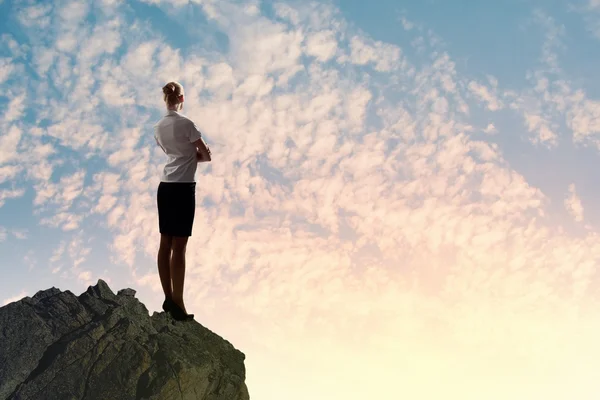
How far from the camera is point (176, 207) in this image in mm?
9641

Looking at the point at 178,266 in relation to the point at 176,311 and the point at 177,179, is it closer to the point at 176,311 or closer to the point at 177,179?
the point at 176,311

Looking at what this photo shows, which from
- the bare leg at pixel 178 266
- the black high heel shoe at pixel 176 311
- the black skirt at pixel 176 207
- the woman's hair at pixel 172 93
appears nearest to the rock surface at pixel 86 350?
the black high heel shoe at pixel 176 311

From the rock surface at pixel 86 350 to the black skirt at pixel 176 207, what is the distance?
16517mm

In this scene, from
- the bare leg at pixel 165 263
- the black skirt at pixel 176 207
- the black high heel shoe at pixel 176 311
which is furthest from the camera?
the black high heel shoe at pixel 176 311

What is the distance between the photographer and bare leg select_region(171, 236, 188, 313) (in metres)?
9.78

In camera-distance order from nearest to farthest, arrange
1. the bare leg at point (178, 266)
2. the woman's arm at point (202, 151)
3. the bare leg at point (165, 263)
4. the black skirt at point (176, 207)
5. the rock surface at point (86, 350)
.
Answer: the woman's arm at point (202, 151)
the black skirt at point (176, 207)
the bare leg at point (178, 266)
the bare leg at point (165, 263)
the rock surface at point (86, 350)

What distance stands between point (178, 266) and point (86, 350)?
26.7m

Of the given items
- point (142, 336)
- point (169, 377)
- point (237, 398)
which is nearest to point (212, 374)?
point (237, 398)

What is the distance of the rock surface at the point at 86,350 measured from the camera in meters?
28.3

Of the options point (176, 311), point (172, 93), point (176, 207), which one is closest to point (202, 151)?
point (176, 207)

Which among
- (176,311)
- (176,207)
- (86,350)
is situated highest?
(86,350)

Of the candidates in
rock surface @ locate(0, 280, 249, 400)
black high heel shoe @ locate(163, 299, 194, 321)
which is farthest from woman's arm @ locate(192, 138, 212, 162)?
rock surface @ locate(0, 280, 249, 400)

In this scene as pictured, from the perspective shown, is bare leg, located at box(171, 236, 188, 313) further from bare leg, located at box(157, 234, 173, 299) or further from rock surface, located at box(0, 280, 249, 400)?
rock surface, located at box(0, 280, 249, 400)

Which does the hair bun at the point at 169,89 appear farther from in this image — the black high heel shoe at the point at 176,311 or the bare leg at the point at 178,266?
the black high heel shoe at the point at 176,311
